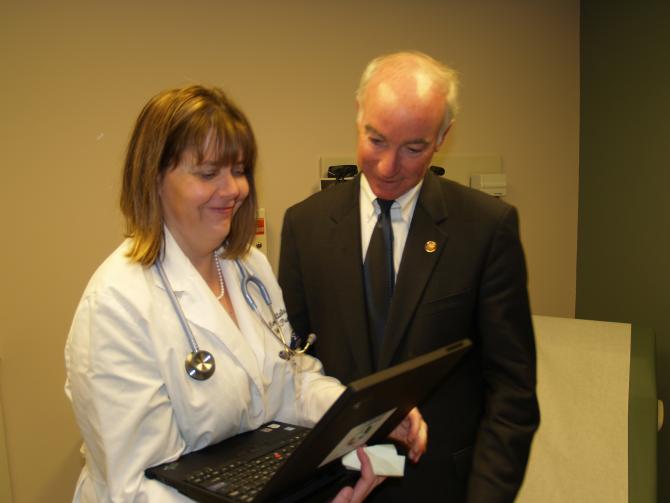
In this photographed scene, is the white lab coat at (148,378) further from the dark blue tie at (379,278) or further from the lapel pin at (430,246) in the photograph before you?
the lapel pin at (430,246)

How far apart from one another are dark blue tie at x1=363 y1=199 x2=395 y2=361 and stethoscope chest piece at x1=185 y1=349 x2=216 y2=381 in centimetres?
40

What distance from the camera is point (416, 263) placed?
132 cm

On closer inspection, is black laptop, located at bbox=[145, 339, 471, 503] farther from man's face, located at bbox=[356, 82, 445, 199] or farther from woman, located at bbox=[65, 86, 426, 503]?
man's face, located at bbox=[356, 82, 445, 199]

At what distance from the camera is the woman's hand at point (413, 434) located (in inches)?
47.5

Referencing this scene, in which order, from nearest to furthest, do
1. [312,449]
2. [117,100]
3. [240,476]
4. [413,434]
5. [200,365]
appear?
[312,449]
[240,476]
[200,365]
[413,434]
[117,100]

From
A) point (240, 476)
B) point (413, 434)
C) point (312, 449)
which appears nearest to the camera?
point (312, 449)

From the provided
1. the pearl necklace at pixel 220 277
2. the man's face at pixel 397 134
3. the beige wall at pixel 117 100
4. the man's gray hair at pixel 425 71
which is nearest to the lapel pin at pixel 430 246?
the man's face at pixel 397 134

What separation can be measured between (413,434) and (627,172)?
2.05 meters

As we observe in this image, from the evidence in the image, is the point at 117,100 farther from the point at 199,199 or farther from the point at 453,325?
the point at 453,325

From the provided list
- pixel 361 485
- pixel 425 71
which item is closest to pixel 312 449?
pixel 361 485

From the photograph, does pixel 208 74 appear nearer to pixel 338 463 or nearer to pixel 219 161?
pixel 219 161

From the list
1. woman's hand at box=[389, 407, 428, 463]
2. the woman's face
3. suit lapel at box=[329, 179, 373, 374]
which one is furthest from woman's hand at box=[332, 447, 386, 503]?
the woman's face

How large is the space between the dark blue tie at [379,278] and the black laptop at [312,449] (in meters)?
0.25

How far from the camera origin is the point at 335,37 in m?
2.58
